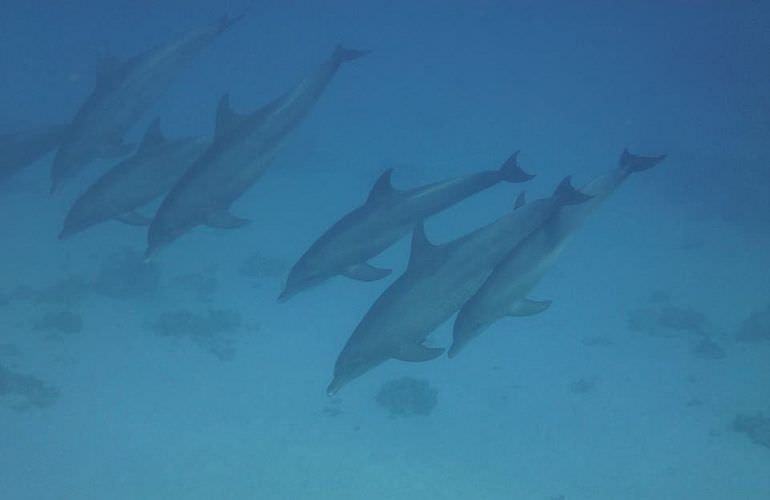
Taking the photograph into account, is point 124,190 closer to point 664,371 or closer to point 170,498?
point 170,498

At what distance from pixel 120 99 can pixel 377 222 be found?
4066mm

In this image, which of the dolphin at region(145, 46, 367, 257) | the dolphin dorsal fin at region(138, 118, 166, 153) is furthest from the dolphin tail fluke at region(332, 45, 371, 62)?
the dolphin dorsal fin at region(138, 118, 166, 153)

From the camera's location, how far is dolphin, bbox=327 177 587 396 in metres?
5.76

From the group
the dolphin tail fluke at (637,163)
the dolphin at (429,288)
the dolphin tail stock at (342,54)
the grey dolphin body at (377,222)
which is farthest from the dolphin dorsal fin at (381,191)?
the dolphin tail fluke at (637,163)

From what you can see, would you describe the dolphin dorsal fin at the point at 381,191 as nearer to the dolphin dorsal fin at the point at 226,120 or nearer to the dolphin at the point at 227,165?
the dolphin at the point at 227,165

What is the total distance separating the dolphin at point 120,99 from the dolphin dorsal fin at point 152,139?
2.97 feet

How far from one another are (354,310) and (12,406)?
8229mm

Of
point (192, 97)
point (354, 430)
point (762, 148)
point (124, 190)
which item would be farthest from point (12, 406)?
point (762, 148)

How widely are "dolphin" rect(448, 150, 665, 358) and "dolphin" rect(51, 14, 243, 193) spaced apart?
5178 millimetres

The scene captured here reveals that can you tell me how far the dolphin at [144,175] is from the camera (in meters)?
7.09

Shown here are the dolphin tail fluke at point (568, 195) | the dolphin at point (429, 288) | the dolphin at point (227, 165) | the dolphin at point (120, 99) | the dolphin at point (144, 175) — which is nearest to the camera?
the dolphin at point (429, 288)

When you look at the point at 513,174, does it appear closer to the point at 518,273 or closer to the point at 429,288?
the point at 518,273

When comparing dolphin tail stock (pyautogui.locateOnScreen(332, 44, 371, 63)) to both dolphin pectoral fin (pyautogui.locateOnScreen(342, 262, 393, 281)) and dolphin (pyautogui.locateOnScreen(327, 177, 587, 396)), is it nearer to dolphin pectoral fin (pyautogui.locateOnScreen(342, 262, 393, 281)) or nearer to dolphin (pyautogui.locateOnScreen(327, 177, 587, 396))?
dolphin pectoral fin (pyautogui.locateOnScreen(342, 262, 393, 281))

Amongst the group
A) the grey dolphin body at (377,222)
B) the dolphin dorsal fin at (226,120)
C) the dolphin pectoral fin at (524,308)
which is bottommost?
the dolphin pectoral fin at (524,308)
